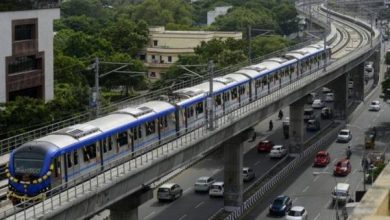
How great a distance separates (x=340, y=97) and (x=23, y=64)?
37.2 meters

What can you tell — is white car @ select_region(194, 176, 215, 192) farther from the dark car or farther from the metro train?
the dark car

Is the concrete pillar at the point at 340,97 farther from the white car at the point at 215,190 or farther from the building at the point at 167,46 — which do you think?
the white car at the point at 215,190

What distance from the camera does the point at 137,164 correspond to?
35.8 m

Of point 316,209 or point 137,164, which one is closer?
point 137,164

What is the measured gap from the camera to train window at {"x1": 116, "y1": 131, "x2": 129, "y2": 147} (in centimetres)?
3609

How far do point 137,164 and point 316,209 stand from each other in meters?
18.3

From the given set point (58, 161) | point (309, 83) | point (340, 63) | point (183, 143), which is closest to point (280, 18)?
point (340, 63)

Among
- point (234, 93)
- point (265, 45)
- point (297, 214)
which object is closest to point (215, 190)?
point (234, 93)

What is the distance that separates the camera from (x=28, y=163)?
30.8m

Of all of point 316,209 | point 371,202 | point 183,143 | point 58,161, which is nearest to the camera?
point 371,202

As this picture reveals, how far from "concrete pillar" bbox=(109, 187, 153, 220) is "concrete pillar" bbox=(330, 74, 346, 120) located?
50775 mm

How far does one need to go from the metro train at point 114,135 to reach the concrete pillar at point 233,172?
7.62 feet

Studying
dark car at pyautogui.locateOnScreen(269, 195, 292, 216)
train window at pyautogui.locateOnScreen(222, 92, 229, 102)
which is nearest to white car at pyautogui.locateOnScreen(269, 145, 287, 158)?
dark car at pyautogui.locateOnScreen(269, 195, 292, 216)

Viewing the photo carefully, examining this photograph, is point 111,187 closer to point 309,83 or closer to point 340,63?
point 309,83
